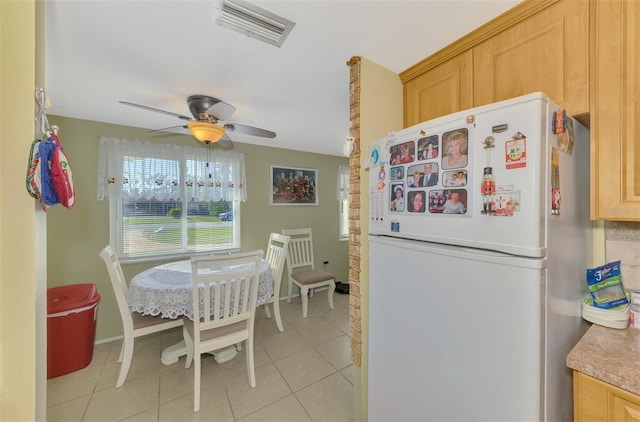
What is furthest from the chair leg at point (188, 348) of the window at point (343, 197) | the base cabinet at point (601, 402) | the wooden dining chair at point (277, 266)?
the window at point (343, 197)

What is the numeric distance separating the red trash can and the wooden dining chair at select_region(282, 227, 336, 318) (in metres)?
2.03

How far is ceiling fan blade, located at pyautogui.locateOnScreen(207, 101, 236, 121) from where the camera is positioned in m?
1.77

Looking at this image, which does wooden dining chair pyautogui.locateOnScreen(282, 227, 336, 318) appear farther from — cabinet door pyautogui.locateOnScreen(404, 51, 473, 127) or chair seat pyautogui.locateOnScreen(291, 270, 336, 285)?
cabinet door pyautogui.locateOnScreen(404, 51, 473, 127)

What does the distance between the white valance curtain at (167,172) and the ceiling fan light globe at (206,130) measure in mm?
Result: 1281

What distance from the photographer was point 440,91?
1421mm

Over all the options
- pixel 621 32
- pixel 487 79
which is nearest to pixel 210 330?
pixel 487 79

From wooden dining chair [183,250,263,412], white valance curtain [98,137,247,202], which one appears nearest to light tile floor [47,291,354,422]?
wooden dining chair [183,250,263,412]

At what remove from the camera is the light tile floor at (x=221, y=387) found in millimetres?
1634

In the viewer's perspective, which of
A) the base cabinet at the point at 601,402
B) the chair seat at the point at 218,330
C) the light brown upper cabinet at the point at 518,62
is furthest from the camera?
the chair seat at the point at 218,330

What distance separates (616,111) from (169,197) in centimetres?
346

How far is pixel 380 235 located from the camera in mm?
1208

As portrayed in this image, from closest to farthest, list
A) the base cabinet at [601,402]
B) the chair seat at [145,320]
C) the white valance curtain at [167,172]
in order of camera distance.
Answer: the base cabinet at [601,402] < the chair seat at [145,320] < the white valance curtain at [167,172]

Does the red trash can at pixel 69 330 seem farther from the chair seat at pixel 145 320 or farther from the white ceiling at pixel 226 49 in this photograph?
the white ceiling at pixel 226 49

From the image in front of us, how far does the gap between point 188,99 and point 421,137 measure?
1.82 m
